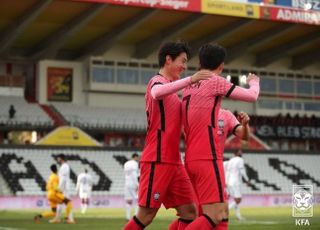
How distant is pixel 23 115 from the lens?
144 feet

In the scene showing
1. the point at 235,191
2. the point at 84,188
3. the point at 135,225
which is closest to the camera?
the point at 135,225

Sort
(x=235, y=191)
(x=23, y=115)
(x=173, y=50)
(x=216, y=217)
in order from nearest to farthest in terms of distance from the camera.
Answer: (x=216, y=217) < (x=173, y=50) < (x=235, y=191) < (x=23, y=115)

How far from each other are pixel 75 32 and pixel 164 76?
3674 cm

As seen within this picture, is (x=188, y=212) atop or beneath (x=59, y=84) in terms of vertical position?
beneath

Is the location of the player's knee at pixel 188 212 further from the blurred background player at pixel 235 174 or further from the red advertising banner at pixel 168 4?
the red advertising banner at pixel 168 4

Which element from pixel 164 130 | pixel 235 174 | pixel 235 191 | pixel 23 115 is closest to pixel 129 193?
pixel 235 191

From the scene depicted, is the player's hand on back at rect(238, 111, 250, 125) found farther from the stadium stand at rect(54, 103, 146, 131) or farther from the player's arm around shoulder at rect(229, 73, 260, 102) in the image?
the stadium stand at rect(54, 103, 146, 131)

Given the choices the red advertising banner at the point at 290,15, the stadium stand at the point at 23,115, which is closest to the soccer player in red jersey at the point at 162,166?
the red advertising banner at the point at 290,15

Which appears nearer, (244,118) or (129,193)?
(244,118)

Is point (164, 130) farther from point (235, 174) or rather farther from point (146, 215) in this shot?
point (235, 174)

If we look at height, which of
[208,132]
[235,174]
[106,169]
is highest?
[208,132]

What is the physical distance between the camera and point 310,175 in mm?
Answer: 44188

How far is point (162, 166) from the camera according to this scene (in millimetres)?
7496

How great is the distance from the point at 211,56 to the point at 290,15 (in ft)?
122
